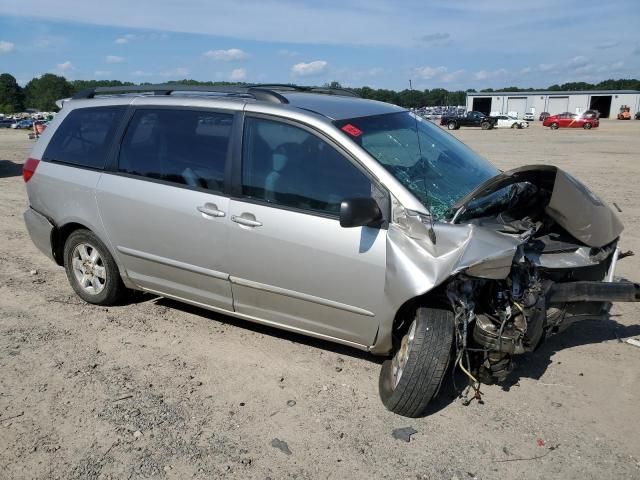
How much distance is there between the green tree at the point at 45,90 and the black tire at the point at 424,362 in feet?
439

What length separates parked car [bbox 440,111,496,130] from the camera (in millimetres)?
46000

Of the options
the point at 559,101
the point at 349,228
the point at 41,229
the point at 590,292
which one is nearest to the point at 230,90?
the point at 349,228

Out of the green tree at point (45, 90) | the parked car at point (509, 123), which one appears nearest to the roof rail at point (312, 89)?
the parked car at point (509, 123)

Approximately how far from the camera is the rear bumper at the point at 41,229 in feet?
16.8

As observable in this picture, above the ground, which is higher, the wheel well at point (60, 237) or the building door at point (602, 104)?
the wheel well at point (60, 237)

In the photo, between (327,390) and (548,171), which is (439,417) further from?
(548,171)

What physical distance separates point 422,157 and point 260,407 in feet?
6.80

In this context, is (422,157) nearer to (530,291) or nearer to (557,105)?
(530,291)

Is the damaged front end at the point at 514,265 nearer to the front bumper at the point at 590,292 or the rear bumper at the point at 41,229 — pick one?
the front bumper at the point at 590,292

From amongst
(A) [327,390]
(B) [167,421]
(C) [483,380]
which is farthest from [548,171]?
(B) [167,421]

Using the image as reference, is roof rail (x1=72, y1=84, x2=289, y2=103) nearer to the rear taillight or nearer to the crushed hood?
the rear taillight

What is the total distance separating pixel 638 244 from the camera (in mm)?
6918

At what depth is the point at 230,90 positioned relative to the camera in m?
4.33

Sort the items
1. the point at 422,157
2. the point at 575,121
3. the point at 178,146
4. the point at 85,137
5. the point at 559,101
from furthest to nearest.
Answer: the point at 559,101 → the point at 575,121 → the point at 85,137 → the point at 178,146 → the point at 422,157
